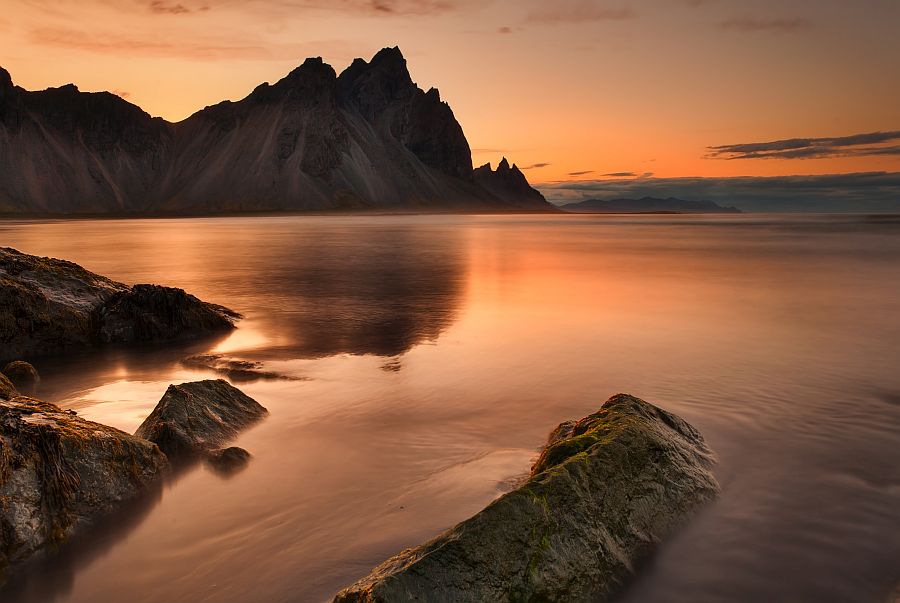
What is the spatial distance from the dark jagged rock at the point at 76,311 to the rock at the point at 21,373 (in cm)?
152

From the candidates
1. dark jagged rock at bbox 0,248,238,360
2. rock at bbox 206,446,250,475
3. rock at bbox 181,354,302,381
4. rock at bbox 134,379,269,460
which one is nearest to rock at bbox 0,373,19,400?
rock at bbox 134,379,269,460

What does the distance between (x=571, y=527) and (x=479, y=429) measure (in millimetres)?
3217

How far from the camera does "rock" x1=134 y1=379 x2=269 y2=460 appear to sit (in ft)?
19.6

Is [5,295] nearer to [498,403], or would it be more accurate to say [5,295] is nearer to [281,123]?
[498,403]

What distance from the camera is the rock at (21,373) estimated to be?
8445 mm

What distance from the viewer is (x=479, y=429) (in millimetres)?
7043

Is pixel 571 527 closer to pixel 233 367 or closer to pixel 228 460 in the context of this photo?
pixel 228 460

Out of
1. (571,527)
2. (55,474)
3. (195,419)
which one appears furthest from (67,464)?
(571,527)

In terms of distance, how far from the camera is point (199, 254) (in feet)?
121

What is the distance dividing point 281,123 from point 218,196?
32453mm

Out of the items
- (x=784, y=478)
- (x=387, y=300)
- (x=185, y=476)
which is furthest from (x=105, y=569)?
(x=387, y=300)

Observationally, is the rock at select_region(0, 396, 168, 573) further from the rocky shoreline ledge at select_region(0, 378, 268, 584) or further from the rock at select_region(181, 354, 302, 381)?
the rock at select_region(181, 354, 302, 381)

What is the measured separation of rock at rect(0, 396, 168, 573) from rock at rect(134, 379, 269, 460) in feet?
A: 1.54

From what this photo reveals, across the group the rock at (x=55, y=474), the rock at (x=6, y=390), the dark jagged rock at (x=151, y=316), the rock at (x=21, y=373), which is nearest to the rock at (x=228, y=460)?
the rock at (x=55, y=474)
